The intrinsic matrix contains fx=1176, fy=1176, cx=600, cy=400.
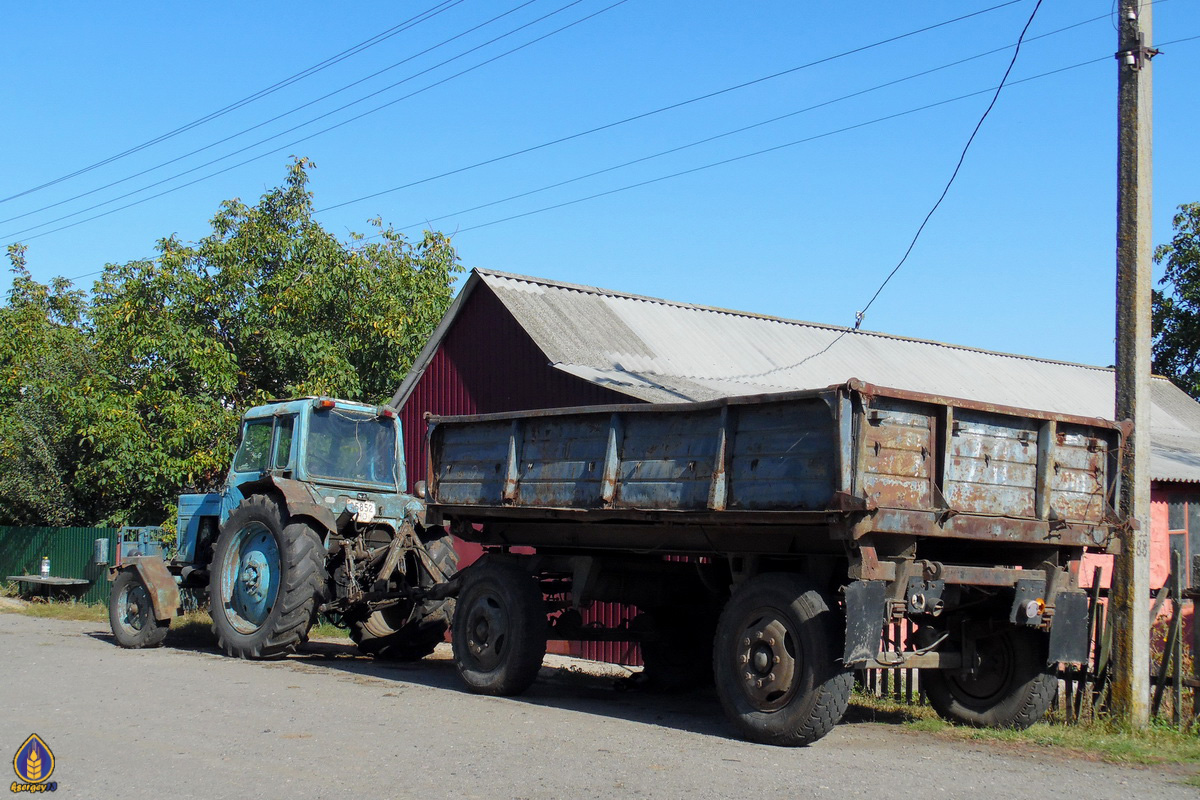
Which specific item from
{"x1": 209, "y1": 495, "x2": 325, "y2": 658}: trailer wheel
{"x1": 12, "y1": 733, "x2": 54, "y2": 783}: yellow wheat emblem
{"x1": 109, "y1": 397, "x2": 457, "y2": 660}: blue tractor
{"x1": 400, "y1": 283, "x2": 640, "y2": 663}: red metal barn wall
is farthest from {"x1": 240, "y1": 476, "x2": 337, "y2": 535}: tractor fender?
{"x1": 12, "y1": 733, "x2": 54, "y2": 783}: yellow wheat emblem

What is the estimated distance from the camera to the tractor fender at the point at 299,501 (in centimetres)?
1288

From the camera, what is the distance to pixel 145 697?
395 inches

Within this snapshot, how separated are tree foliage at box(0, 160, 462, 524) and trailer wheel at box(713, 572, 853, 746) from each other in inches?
575

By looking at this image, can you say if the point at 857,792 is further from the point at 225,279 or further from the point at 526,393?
the point at 225,279

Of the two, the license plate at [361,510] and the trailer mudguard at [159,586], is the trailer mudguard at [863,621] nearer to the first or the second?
the license plate at [361,510]

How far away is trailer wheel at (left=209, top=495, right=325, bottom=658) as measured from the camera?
1252 cm

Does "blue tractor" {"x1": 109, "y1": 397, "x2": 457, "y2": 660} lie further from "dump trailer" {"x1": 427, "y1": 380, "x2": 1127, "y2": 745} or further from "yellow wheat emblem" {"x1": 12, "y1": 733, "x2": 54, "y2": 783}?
"yellow wheat emblem" {"x1": 12, "y1": 733, "x2": 54, "y2": 783}

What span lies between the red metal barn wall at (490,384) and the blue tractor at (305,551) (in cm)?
234

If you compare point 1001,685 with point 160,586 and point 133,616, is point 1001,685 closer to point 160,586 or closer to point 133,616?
point 160,586

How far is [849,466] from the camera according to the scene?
7840 millimetres

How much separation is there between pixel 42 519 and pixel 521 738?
2231 centimetres

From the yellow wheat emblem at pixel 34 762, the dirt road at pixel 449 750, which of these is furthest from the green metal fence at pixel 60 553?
the yellow wheat emblem at pixel 34 762

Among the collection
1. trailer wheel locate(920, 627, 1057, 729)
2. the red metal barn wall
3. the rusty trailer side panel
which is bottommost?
trailer wheel locate(920, 627, 1057, 729)

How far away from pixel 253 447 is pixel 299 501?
1862mm
